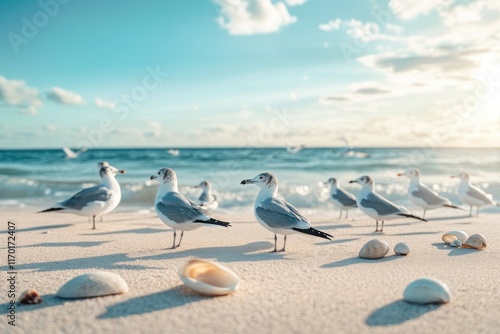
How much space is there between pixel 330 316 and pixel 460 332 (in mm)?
983

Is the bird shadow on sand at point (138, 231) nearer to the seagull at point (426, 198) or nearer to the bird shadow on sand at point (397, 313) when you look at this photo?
the bird shadow on sand at point (397, 313)

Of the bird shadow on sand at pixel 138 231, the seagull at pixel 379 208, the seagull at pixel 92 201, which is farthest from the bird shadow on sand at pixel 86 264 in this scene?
the seagull at pixel 379 208

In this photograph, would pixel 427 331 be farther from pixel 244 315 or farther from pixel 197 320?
pixel 197 320

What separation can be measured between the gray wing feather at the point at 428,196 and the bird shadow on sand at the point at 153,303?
745 centimetres

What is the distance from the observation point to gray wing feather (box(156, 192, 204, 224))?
20.5 ft

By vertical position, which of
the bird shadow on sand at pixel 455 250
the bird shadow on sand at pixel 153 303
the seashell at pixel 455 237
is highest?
the seashell at pixel 455 237

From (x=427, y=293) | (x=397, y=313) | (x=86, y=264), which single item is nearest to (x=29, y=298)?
(x=86, y=264)

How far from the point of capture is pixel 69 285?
3.90 m

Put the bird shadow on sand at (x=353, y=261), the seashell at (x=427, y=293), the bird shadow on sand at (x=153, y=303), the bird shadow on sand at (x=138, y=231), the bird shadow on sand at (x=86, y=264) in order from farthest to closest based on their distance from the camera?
the bird shadow on sand at (x=138, y=231) → the bird shadow on sand at (x=353, y=261) → the bird shadow on sand at (x=86, y=264) → the seashell at (x=427, y=293) → the bird shadow on sand at (x=153, y=303)

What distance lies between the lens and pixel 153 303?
383 cm

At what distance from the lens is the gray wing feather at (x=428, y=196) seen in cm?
989

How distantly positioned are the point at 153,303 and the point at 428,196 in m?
7.92

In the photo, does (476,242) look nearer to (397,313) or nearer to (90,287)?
(397,313)

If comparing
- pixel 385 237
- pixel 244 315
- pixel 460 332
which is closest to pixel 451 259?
pixel 385 237
